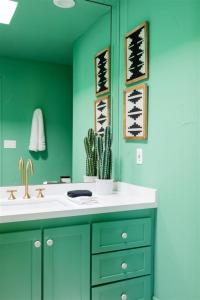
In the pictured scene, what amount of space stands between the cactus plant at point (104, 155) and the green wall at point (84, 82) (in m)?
0.17

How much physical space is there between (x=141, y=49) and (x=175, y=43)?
0.33 meters

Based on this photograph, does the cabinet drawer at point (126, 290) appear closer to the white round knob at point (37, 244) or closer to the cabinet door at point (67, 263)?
the cabinet door at point (67, 263)

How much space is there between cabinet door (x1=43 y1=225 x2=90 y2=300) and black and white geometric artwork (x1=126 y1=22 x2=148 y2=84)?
1132 millimetres

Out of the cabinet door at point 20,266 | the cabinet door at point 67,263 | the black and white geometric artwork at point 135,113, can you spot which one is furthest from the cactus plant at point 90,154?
the cabinet door at point 20,266

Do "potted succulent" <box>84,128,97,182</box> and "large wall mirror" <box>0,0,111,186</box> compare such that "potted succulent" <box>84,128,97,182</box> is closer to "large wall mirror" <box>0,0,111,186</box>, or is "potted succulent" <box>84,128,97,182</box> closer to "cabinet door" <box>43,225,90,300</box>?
"large wall mirror" <box>0,0,111,186</box>

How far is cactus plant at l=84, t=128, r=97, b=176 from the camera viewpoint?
7.41ft

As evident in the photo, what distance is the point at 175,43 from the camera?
5.65 ft

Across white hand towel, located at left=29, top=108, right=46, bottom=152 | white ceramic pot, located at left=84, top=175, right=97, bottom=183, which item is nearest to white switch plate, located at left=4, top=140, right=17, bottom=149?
white hand towel, located at left=29, top=108, right=46, bottom=152

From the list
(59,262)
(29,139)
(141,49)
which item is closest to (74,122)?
(29,139)

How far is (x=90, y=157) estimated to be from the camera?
7.42 feet

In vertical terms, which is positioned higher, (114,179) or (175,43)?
(175,43)

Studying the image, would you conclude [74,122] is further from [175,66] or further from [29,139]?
[175,66]

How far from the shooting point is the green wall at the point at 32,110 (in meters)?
2.00

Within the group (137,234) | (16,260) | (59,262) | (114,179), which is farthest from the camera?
(114,179)
